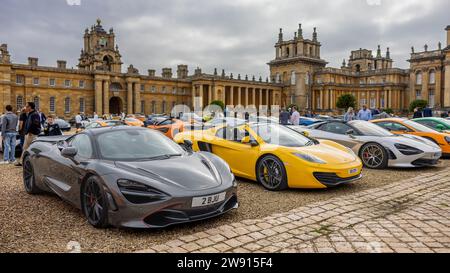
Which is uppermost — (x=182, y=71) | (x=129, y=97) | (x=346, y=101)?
(x=182, y=71)

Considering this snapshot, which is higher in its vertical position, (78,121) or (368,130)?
(78,121)

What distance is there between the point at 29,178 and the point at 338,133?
27.2 ft

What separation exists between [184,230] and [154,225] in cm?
44

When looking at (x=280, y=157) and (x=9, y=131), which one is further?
(x=9, y=131)

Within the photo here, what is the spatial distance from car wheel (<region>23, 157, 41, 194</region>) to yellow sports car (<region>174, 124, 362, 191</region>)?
115 inches

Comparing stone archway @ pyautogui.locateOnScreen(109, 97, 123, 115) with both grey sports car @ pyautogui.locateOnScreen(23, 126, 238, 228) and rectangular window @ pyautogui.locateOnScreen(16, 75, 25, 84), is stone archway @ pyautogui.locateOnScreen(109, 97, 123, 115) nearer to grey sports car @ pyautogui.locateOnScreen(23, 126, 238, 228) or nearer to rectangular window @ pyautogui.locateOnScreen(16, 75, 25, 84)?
rectangular window @ pyautogui.locateOnScreen(16, 75, 25, 84)

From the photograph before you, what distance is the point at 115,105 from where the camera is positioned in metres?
66.9

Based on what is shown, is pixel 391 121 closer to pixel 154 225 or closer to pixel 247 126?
pixel 247 126

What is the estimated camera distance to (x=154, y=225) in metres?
4.66

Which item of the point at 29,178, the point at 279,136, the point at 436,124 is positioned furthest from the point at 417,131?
the point at 29,178

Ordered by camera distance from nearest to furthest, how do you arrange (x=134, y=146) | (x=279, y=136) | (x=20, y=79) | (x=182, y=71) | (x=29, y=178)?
(x=134, y=146) → (x=29, y=178) → (x=279, y=136) → (x=20, y=79) → (x=182, y=71)

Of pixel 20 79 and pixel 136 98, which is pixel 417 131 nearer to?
pixel 20 79

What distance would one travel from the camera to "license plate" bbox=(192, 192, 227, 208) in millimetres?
4785

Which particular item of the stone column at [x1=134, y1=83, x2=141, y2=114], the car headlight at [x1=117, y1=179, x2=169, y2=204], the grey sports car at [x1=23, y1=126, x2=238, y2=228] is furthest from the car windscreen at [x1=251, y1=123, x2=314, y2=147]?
the stone column at [x1=134, y1=83, x2=141, y2=114]
